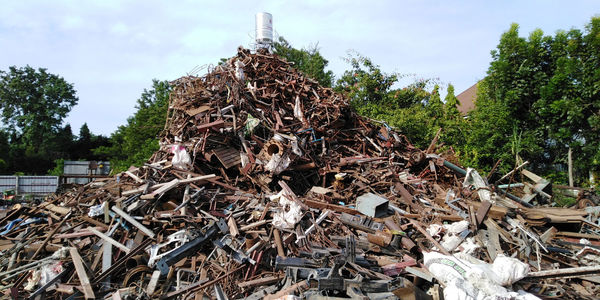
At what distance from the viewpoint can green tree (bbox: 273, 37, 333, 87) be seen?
78.4ft

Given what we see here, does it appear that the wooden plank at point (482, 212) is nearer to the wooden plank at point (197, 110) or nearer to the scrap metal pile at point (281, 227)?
the scrap metal pile at point (281, 227)

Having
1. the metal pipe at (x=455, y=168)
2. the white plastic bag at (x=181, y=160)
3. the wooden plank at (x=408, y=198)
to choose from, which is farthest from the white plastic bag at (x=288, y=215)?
the metal pipe at (x=455, y=168)

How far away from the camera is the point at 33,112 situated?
120 feet

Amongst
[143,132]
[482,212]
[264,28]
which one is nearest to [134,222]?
[482,212]

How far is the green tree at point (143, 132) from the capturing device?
2059 centimetres

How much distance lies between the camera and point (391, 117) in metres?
16.5

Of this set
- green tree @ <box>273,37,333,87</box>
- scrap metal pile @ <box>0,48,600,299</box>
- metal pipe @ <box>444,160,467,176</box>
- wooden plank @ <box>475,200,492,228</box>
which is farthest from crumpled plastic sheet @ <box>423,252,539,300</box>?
green tree @ <box>273,37,333,87</box>

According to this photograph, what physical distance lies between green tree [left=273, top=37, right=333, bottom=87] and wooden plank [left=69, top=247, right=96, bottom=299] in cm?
1873

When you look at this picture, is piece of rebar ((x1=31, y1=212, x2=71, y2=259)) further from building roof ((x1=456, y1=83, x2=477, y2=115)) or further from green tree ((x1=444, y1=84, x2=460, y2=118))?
building roof ((x1=456, y1=83, x2=477, y2=115))

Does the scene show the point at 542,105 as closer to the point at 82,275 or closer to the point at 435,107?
the point at 435,107

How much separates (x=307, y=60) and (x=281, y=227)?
20.9 metres

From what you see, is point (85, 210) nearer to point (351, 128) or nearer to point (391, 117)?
point (351, 128)

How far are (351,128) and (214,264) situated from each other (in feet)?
22.9

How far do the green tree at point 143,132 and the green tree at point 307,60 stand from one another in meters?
9.45
